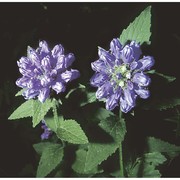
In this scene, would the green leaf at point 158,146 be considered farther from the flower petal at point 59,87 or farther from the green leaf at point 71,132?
the flower petal at point 59,87

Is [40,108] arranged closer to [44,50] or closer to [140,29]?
[44,50]

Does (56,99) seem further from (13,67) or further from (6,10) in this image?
(6,10)

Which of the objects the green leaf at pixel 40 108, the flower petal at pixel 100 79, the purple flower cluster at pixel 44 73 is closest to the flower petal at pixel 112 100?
the flower petal at pixel 100 79

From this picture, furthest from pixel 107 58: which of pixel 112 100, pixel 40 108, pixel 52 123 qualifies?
pixel 52 123

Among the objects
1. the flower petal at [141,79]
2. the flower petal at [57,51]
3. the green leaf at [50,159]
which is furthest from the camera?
the green leaf at [50,159]

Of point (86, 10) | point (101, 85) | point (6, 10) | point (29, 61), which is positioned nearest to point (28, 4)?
point (6, 10)

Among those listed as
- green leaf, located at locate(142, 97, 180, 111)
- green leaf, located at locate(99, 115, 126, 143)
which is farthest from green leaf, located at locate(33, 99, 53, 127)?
green leaf, located at locate(142, 97, 180, 111)

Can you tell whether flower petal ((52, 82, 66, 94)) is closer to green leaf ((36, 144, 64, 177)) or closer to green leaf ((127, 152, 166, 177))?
green leaf ((36, 144, 64, 177))
